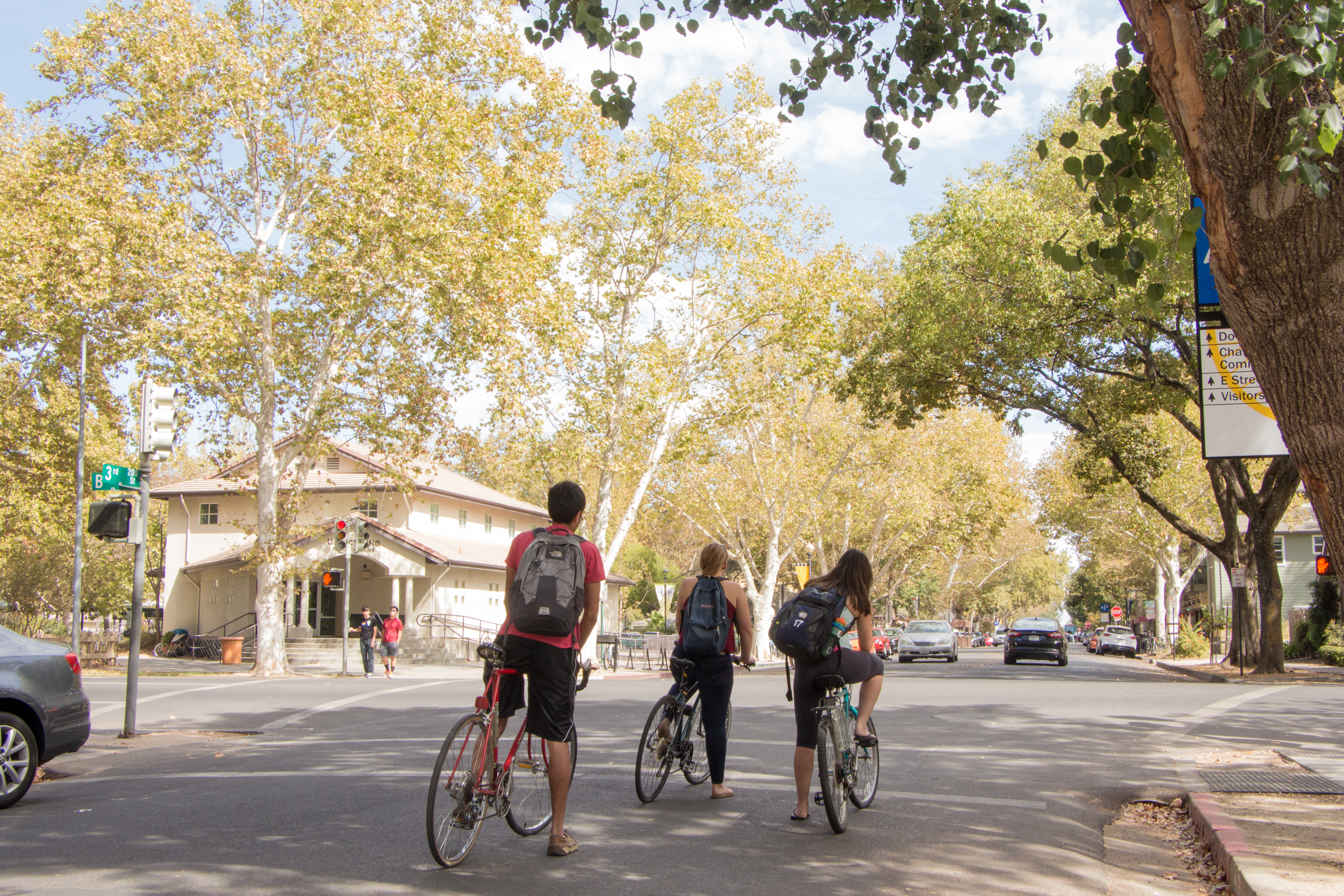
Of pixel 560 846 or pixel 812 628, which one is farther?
pixel 812 628

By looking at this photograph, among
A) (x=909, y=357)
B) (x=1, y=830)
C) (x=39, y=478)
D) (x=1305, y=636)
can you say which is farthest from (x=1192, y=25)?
(x=1305, y=636)

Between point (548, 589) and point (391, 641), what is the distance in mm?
21659

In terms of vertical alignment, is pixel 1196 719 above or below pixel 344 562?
below

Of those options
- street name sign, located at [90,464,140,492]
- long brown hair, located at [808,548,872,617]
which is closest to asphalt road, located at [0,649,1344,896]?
long brown hair, located at [808,548,872,617]

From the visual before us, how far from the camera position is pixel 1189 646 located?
41.1 metres

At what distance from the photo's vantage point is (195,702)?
55.9ft

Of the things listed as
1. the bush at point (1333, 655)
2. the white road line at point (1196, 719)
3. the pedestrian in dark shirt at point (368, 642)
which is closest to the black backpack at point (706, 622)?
the white road line at point (1196, 719)

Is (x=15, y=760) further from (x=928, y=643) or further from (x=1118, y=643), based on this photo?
(x=1118, y=643)

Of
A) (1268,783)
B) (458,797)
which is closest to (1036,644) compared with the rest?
(1268,783)

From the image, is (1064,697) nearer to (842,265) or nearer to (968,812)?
(968,812)

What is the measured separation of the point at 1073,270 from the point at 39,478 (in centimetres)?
3247

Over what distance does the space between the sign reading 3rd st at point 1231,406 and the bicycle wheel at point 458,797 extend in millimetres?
6519

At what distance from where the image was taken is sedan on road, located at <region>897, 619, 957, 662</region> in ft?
120

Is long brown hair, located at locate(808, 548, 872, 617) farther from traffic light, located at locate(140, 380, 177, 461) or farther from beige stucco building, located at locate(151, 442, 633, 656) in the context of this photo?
beige stucco building, located at locate(151, 442, 633, 656)
